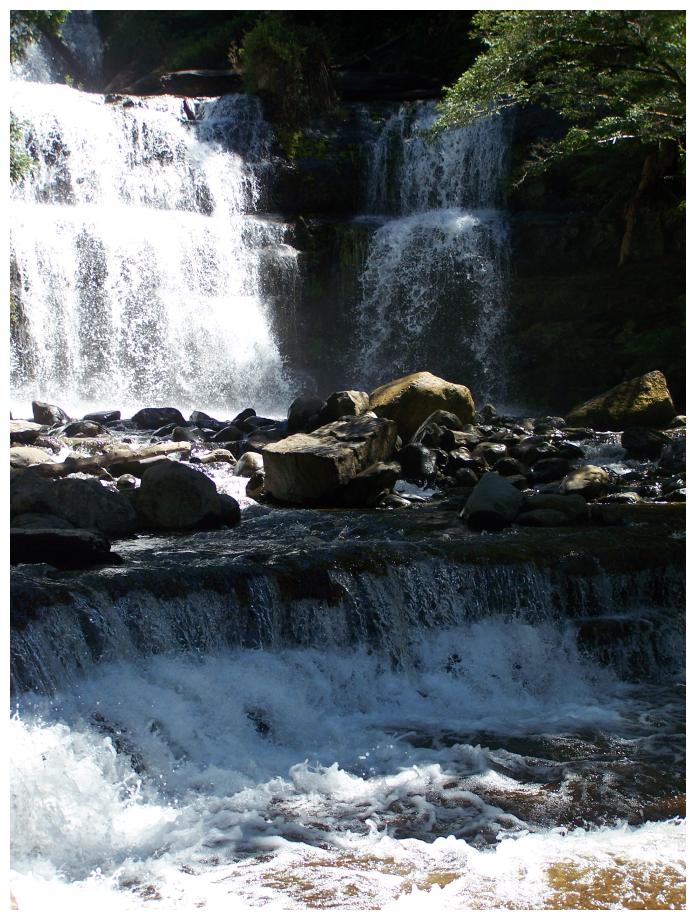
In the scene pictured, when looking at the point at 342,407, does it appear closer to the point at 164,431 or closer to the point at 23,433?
the point at 164,431

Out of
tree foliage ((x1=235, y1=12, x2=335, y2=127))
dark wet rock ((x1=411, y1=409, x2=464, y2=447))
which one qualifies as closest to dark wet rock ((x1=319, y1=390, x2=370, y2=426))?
dark wet rock ((x1=411, y1=409, x2=464, y2=447))

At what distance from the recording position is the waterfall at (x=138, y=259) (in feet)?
50.1

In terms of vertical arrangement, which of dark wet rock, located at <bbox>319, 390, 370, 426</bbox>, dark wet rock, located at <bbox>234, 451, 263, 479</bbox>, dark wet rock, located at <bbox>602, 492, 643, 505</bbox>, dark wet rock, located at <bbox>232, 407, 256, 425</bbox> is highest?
dark wet rock, located at <bbox>319, 390, 370, 426</bbox>

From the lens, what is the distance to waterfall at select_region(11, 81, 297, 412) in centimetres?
1526

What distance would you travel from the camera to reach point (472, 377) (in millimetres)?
17125

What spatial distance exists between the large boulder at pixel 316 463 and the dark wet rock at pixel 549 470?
169cm

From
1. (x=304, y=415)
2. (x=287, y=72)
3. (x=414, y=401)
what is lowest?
(x=304, y=415)

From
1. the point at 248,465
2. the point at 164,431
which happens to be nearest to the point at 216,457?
the point at 248,465

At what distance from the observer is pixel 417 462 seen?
1003 centimetres

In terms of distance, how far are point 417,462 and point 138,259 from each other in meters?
8.08

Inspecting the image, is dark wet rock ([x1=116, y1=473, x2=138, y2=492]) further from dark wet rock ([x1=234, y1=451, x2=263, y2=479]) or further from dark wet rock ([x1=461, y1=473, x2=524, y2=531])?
dark wet rock ([x1=461, y1=473, x2=524, y2=531])

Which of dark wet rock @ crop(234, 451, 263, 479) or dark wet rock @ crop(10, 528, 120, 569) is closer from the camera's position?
dark wet rock @ crop(10, 528, 120, 569)

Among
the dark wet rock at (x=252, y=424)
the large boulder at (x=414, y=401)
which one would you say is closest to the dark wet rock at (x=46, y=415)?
the dark wet rock at (x=252, y=424)

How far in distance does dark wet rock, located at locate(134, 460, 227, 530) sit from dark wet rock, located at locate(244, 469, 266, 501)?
117cm
